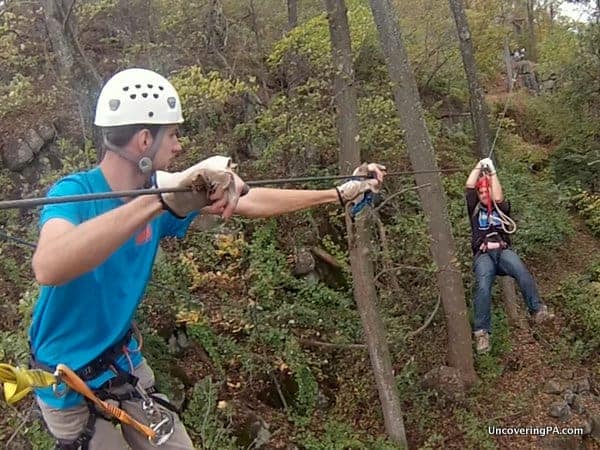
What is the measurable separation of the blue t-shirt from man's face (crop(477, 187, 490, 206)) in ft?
13.6

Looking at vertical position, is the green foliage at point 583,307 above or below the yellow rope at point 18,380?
above

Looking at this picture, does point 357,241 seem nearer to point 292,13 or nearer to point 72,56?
point 72,56

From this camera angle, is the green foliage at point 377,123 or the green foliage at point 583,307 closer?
the green foliage at point 377,123

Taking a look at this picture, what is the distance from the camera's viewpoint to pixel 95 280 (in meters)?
1.93

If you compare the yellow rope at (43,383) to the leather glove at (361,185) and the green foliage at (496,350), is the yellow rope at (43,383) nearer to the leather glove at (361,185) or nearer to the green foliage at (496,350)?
the leather glove at (361,185)

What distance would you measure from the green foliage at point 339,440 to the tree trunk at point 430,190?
1.49 metres

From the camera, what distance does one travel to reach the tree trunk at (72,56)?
5848mm

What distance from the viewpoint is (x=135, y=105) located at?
1.97 m

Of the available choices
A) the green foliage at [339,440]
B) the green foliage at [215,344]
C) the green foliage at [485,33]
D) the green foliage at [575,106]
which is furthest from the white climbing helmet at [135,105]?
the green foliage at [575,106]

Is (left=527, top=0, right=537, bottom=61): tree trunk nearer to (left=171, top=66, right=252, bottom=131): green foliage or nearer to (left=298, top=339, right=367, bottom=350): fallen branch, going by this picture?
(left=298, top=339, right=367, bottom=350): fallen branch

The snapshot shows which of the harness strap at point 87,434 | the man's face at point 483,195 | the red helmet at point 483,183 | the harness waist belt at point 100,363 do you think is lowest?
the harness strap at point 87,434

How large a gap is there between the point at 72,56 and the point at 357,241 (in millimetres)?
3311

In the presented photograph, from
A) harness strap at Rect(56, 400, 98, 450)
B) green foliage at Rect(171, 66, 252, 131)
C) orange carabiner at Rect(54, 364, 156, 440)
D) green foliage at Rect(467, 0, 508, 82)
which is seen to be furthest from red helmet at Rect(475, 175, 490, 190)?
green foliage at Rect(467, 0, 508, 82)

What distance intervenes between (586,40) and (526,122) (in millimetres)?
3359
